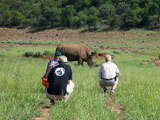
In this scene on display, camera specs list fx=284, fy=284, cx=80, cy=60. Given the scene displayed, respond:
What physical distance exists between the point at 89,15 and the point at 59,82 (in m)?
74.6

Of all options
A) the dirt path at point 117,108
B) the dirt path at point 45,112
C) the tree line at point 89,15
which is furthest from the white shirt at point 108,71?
the tree line at point 89,15

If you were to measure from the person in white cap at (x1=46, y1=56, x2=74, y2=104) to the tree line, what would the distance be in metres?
60.2

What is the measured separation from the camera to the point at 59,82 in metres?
6.93

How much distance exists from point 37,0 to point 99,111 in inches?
Result: 4525

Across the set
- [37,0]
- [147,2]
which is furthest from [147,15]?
[37,0]

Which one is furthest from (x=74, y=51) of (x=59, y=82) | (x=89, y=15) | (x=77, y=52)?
(x=89, y=15)

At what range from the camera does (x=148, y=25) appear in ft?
218

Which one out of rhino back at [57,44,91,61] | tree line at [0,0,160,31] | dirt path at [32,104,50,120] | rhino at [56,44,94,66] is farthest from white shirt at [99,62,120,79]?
tree line at [0,0,160,31]

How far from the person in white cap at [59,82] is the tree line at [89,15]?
197 feet

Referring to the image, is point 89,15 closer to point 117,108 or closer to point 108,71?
point 108,71

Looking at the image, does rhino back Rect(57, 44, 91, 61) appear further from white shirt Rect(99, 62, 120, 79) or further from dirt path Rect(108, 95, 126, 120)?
dirt path Rect(108, 95, 126, 120)

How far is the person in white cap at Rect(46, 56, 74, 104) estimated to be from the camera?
272 inches

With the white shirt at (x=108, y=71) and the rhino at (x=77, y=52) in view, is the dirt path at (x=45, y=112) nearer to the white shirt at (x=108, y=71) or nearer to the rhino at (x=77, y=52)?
the white shirt at (x=108, y=71)

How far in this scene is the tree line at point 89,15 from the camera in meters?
67.2
